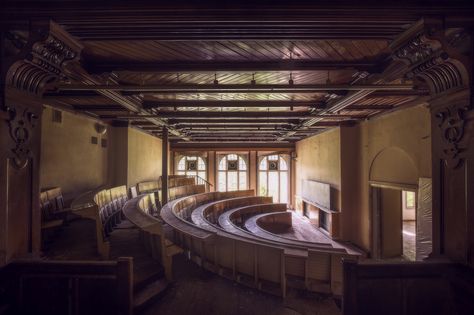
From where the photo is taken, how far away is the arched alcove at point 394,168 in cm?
461

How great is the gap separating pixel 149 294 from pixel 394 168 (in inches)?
199

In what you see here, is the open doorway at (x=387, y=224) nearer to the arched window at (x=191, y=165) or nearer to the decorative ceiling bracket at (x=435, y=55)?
the decorative ceiling bracket at (x=435, y=55)

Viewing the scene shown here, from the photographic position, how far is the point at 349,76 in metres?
3.17

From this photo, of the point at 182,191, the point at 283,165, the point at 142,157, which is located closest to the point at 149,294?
the point at 182,191

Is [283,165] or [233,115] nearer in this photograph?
[233,115]

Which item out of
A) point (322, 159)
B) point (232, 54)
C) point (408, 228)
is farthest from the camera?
point (408, 228)

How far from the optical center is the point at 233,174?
38.4 feet

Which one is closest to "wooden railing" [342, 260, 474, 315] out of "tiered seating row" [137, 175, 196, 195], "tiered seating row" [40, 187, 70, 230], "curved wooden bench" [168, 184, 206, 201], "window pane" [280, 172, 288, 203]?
"tiered seating row" [40, 187, 70, 230]

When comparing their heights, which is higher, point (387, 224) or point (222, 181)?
point (222, 181)

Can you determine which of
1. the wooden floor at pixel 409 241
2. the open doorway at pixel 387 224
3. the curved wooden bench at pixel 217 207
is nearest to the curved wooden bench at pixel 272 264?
the curved wooden bench at pixel 217 207

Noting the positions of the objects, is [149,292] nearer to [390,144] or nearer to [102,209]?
[102,209]

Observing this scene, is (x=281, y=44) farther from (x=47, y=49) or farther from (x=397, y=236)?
(x=397, y=236)

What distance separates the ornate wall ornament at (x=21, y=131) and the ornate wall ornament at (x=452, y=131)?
121 inches

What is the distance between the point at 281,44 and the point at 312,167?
7.03 meters
